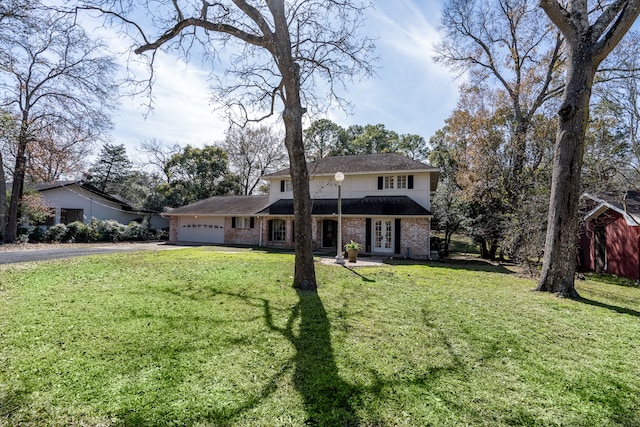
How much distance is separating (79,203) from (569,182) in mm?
33499

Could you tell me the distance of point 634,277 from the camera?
472 inches

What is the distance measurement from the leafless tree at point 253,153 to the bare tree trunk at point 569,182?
98.9 feet

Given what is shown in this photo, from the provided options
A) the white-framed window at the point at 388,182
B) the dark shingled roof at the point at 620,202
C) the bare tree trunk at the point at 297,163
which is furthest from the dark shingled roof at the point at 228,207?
the dark shingled roof at the point at 620,202

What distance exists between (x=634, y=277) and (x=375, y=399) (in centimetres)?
1502

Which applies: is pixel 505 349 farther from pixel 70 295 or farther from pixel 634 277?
pixel 634 277

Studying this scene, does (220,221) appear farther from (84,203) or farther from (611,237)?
(611,237)

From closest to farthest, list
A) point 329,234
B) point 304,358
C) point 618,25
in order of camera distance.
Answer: point 304,358 → point 618,25 → point 329,234

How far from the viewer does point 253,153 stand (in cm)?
3703

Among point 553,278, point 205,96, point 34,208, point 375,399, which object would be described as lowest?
point 375,399

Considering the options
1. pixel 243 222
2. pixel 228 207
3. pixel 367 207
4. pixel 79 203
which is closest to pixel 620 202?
pixel 367 207

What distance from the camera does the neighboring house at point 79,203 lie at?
25.1 metres

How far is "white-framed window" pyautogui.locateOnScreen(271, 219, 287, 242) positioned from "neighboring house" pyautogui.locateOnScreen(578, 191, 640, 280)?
1688 centimetres

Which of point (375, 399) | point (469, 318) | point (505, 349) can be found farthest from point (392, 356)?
point (469, 318)

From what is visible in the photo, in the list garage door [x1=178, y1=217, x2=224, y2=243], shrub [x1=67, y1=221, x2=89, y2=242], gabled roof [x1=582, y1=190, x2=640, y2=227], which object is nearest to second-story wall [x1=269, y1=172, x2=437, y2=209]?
garage door [x1=178, y1=217, x2=224, y2=243]
